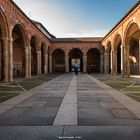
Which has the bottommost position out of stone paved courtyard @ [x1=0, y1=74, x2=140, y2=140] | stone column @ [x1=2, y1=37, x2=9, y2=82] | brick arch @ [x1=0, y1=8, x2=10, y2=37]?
stone paved courtyard @ [x1=0, y1=74, x2=140, y2=140]

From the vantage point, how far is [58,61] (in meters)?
53.2

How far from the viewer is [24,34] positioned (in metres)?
27.0

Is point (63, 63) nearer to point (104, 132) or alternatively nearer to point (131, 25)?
point (131, 25)

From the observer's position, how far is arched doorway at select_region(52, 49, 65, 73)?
5281 cm

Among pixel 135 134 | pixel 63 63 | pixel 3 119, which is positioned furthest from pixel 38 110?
pixel 63 63

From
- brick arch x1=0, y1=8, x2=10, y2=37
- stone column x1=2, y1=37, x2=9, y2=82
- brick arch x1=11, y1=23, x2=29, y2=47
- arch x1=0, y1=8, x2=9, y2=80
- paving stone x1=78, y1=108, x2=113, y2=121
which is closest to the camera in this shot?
paving stone x1=78, y1=108, x2=113, y2=121

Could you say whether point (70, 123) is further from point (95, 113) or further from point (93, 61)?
point (93, 61)

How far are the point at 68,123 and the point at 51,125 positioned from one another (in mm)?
450

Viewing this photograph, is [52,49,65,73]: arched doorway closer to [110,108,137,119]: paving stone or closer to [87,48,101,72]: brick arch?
[87,48,101,72]: brick arch

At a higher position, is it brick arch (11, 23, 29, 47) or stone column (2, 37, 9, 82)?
brick arch (11, 23, 29, 47)

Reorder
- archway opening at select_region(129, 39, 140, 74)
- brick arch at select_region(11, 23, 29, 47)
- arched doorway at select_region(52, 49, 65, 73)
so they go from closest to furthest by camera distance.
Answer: brick arch at select_region(11, 23, 29, 47) → archway opening at select_region(129, 39, 140, 74) → arched doorway at select_region(52, 49, 65, 73)

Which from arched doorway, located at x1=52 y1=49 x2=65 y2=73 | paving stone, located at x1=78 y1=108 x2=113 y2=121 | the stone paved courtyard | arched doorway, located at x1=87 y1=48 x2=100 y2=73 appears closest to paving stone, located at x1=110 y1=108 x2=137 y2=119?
the stone paved courtyard

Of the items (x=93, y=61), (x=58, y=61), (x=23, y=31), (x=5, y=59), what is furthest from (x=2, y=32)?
(x=93, y=61)

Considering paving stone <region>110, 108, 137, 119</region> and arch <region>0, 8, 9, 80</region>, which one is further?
arch <region>0, 8, 9, 80</region>
